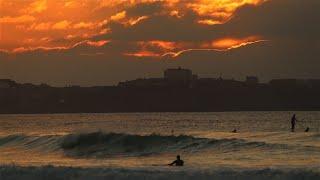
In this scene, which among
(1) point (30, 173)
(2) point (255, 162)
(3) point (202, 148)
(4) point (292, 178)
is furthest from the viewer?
(3) point (202, 148)

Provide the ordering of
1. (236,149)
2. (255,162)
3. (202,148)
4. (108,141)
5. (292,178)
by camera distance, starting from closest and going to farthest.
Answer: (292,178) → (255,162) → (236,149) → (202,148) → (108,141)

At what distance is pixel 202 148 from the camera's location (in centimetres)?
4447

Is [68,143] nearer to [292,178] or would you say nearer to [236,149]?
[236,149]

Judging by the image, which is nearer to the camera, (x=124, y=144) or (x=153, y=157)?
(x=153, y=157)

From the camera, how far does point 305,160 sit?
32.6 meters

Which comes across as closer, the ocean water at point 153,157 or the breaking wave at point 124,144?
the ocean water at point 153,157

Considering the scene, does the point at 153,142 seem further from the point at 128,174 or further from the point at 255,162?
the point at 128,174

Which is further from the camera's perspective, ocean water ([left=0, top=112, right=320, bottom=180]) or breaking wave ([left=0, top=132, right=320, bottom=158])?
breaking wave ([left=0, top=132, right=320, bottom=158])

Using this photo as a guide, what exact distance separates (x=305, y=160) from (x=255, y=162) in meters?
2.53

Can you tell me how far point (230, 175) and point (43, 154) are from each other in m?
24.2

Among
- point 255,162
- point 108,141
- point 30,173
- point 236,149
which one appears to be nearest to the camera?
point 30,173

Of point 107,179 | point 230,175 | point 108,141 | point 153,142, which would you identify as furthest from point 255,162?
point 108,141

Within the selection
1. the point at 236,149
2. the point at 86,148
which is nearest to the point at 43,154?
the point at 86,148

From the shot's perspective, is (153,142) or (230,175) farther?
(153,142)
